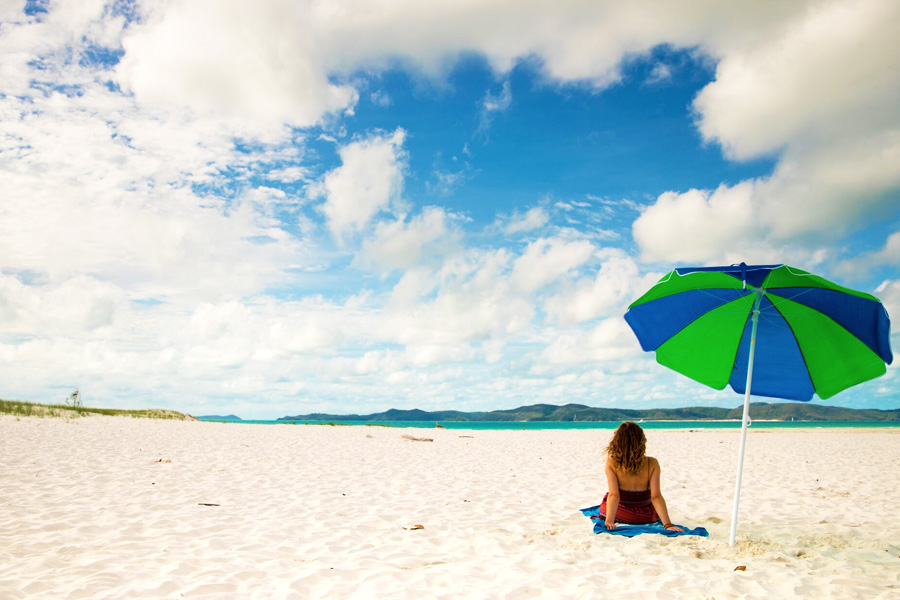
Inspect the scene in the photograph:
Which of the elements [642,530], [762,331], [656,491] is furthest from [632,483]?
[762,331]

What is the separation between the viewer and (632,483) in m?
5.93

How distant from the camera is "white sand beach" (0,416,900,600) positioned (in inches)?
165

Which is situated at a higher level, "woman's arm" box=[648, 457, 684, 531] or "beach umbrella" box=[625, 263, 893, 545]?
"beach umbrella" box=[625, 263, 893, 545]

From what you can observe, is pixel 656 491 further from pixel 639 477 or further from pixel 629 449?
pixel 629 449

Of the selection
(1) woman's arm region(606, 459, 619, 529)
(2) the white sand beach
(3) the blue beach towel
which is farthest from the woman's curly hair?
(2) the white sand beach

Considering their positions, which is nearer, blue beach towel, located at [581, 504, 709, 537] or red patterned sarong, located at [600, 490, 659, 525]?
blue beach towel, located at [581, 504, 709, 537]

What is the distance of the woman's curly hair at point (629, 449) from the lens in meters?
5.73

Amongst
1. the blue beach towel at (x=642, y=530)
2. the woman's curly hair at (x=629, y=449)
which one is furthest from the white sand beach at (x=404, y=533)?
the woman's curly hair at (x=629, y=449)

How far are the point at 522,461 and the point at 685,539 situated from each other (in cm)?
793

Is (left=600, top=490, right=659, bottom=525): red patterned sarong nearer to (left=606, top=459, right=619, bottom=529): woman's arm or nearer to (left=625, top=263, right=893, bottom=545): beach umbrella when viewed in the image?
(left=606, top=459, right=619, bottom=529): woman's arm

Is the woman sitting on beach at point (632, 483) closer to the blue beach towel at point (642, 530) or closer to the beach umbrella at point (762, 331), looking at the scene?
the blue beach towel at point (642, 530)

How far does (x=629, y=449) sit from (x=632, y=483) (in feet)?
1.65

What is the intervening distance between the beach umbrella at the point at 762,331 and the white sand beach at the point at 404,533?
1.14 meters

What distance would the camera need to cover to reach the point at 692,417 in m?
168
